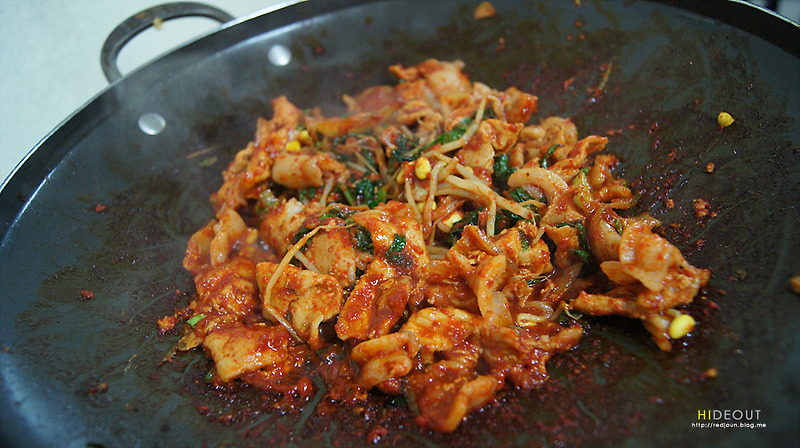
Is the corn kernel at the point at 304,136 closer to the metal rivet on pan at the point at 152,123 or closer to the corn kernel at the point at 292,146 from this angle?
the corn kernel at the point at 292,146

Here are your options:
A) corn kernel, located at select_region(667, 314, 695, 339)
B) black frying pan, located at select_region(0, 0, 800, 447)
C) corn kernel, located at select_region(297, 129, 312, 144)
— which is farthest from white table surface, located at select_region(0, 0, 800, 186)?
corn kernel, located at select_region(667, 314, 695, 339)

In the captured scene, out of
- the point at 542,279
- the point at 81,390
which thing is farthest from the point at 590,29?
the point at 81,390

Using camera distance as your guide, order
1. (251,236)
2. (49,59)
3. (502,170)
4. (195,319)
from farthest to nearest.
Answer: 1. (49,59)
2. (251,236)
3. (502,170)
4. (195,319)

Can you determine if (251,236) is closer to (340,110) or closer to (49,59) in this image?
(340,110)

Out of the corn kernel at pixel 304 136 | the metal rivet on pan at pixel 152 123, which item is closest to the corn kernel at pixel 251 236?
the corn kernel at pixel 304 136

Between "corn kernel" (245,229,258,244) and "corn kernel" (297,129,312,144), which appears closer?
"corn kernel" (245,229,258,244)

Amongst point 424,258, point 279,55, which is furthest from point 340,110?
point 424,258

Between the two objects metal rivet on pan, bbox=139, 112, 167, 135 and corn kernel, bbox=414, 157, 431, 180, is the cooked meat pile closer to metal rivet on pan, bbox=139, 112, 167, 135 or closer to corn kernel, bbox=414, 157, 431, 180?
corn kernel, bbox=414, 157, 431, 180
